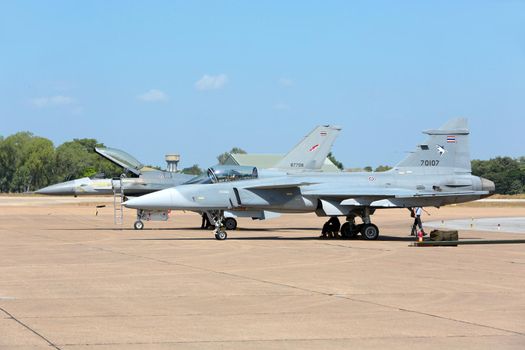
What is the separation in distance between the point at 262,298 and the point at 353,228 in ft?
47.2

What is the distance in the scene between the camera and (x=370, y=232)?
24969 millimetres

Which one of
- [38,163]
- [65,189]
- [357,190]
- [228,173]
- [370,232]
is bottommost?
[370,232]

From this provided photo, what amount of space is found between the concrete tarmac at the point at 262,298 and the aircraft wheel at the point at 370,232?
13.5 ft

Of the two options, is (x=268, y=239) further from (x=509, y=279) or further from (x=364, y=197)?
(x=509, y=279)

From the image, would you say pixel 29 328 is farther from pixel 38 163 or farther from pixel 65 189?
pixel 38 163

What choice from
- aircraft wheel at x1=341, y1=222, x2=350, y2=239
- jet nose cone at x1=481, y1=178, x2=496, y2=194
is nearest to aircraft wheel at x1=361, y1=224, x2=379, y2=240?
aircraft wheel at x1=341, y1=222, x2=350, y2=239

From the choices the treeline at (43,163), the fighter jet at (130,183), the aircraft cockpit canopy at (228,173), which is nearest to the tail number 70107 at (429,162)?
the aircraft cockpit canopy at (228,173)

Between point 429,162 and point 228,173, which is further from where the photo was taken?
point 429,162

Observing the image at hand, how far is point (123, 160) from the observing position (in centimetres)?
3578

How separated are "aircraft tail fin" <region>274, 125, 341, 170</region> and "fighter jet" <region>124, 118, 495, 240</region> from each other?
5.40 metres

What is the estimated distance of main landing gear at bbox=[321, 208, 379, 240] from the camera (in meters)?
25.0

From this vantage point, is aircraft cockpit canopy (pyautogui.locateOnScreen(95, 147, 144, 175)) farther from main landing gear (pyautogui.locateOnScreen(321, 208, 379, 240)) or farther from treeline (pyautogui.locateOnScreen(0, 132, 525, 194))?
treeline (pyautogui.locateOnScreen(0, 132, 525, 194))

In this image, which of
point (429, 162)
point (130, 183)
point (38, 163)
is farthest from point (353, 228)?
point (38, 163)

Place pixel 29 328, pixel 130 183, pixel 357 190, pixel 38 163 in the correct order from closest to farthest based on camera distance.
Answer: pixel 29 328, pixel 357 190, pixel 130 183, pixel 38 163
